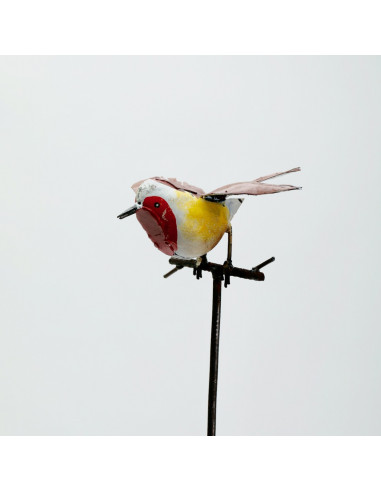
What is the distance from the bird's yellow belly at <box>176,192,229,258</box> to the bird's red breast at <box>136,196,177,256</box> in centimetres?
2

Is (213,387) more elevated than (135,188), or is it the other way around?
(135,188)

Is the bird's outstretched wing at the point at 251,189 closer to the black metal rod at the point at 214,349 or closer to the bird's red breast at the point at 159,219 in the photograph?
the bird's red breast at the point at 159,219

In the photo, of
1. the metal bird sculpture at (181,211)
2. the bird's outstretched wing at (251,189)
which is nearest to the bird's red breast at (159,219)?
the metal bird sculpture at (181,211)

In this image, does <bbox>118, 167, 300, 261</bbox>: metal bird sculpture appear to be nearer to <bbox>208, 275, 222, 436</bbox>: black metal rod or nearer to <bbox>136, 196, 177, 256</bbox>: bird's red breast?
<bbox>136, 196, 177, 256</bbox>: bird's red breast

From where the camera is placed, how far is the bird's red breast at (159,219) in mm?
1710

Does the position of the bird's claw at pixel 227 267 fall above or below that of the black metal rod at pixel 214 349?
above

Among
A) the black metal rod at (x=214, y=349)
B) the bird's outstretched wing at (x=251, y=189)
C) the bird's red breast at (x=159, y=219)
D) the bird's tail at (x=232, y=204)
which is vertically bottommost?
the black metal rod at (x=214, y=349)

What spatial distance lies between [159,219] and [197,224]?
0.09 meters

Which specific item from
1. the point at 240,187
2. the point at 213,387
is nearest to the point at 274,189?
the point at 240,187

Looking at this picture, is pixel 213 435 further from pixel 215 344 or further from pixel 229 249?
pixel 229 249

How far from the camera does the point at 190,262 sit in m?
1.89

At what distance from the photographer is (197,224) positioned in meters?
1.73

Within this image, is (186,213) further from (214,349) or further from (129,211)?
(214,349)

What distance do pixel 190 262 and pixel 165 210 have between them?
23 centimetres
